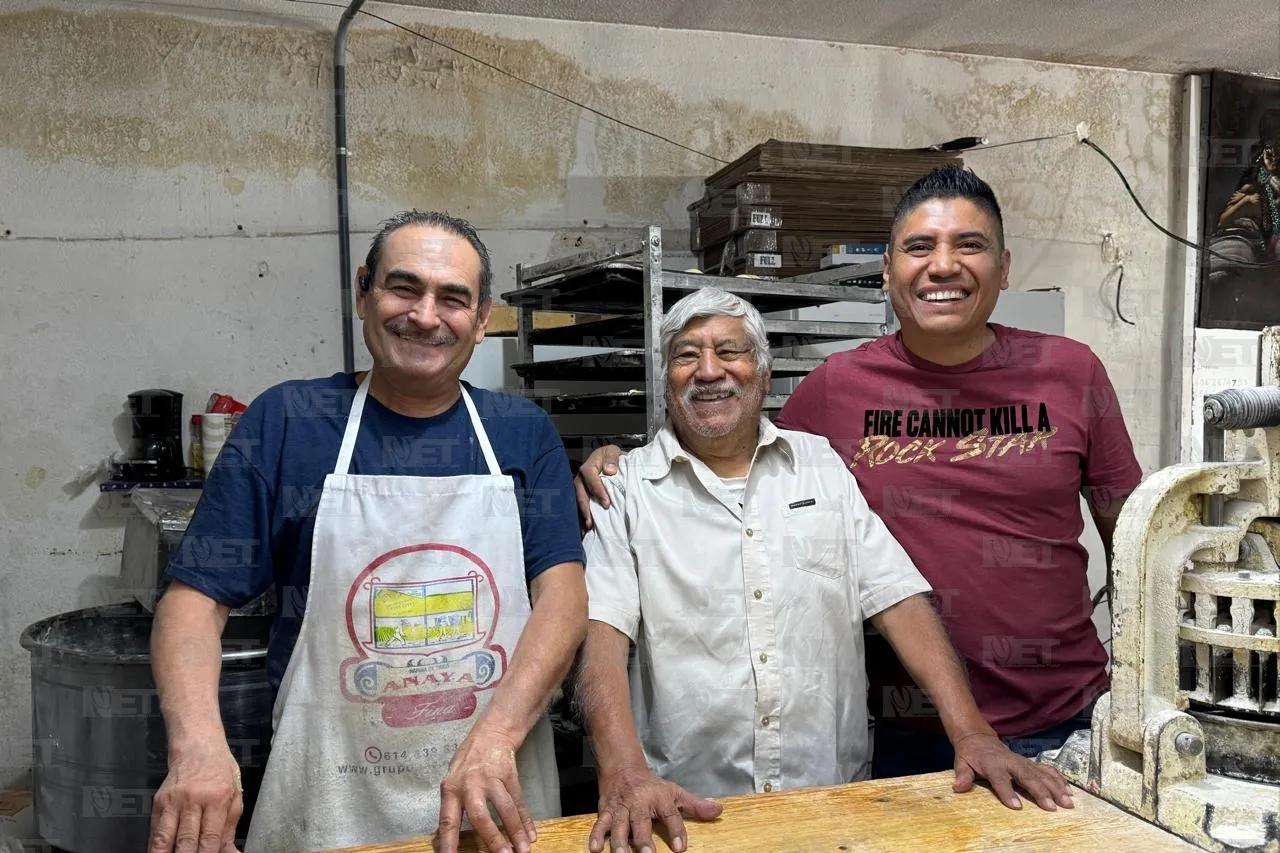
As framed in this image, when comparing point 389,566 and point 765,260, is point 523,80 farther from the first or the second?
point 389,566

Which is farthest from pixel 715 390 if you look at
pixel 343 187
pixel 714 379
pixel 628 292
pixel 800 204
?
pixel 343 187

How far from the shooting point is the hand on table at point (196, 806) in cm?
137

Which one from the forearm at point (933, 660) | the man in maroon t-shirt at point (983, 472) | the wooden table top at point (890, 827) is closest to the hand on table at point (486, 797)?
the wooden table top at point (890, 827)

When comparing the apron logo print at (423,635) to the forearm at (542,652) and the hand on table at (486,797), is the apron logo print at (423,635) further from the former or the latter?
the hand on table at (486,797)

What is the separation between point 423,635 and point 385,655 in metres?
0.07

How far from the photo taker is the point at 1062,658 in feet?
6.59

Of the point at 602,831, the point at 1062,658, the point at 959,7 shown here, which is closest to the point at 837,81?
the point at 959,7

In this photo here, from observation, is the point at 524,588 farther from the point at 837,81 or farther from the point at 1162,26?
the point at 1162,26

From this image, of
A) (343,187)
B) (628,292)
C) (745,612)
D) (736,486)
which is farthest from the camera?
(343,187)

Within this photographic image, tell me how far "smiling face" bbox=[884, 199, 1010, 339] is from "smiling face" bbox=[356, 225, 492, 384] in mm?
940

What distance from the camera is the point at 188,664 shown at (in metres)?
1.54

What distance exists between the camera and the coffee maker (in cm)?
351

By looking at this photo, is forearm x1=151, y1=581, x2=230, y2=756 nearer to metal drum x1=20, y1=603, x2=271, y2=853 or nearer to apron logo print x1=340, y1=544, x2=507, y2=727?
apron logo print x1=340, y1=544, x2=507, y2=727

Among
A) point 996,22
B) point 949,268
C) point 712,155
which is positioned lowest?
point 949,268
